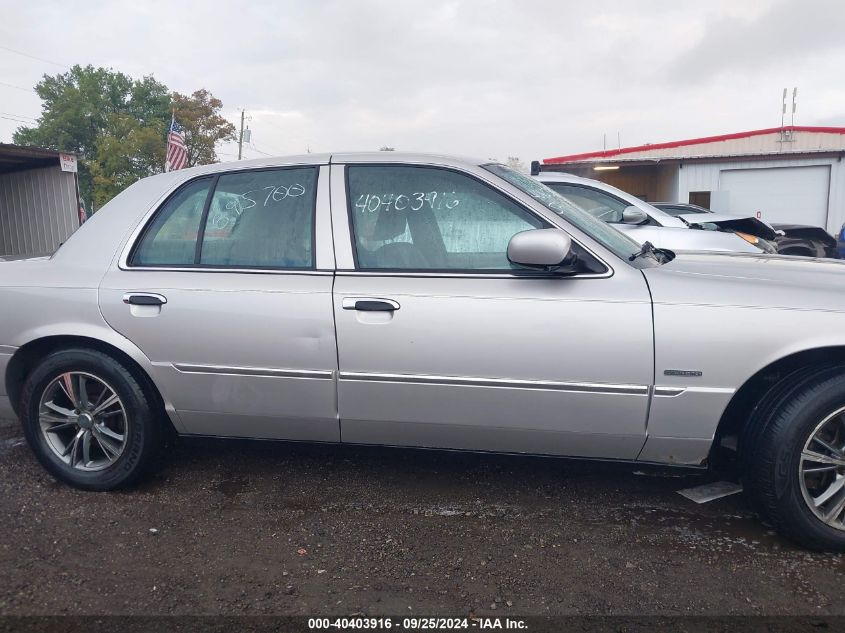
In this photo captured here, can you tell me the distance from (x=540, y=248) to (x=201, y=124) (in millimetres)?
47431

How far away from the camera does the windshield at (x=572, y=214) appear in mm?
2910

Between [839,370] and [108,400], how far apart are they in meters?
3.31

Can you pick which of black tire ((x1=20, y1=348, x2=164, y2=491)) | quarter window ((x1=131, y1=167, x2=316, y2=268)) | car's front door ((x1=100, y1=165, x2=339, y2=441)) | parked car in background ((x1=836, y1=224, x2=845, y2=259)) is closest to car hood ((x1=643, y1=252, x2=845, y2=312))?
car's front door ((x1=100, y1=165, x2=339, y2=441))

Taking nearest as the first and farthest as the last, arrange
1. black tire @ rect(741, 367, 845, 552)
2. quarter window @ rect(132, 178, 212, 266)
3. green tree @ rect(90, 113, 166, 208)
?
black tire @ rect(741, 367, 845, 552) → quarter window @ rect(132, 178, 212, 266) → green tree @ rect(90, 113, 166, 208)

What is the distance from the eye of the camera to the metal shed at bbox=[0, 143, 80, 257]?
12.4 m

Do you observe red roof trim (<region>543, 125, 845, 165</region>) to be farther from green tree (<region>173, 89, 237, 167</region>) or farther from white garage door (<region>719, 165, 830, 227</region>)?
green tree (<region>173, 89, 237, 167</region>)

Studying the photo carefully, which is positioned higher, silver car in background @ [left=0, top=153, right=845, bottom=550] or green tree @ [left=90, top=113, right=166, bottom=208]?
green tree @ [left=90, top=113, right=166, bottom=208]

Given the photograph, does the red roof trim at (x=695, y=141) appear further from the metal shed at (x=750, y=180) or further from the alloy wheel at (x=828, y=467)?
the alloy wheel at (x=828, y=467)

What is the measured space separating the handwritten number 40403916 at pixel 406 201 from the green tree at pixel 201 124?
45.1 metres

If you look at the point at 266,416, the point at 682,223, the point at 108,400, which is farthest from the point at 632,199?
the point at 108,400

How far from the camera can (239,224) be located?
10.4 feet

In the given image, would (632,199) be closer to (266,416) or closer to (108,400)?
(266,416)

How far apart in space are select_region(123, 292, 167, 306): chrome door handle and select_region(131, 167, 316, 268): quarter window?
0.18m

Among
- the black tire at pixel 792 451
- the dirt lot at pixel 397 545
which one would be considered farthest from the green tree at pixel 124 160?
the black tire at pixel 792 451
